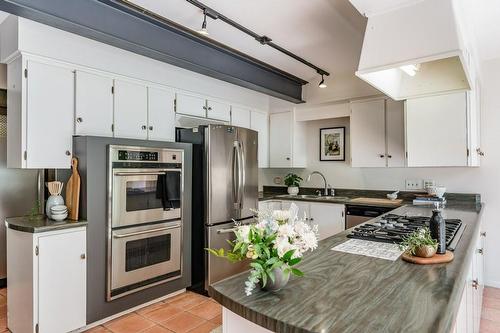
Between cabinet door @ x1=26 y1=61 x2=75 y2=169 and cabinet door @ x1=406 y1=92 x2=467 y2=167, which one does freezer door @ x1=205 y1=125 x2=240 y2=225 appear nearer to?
cabinet door @ x1=26 y1=61 x2=75 y2=169

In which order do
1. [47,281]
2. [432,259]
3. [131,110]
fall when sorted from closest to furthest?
[432,259] < [47,281] < [131,110]

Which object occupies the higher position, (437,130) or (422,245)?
(437,130)

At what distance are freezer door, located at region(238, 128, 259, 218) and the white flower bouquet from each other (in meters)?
2.49

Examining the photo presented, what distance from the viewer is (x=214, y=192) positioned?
333cm

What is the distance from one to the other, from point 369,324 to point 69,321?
2.43m

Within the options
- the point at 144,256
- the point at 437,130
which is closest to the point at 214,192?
the point at 144,256

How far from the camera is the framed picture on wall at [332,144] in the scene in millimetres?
4527

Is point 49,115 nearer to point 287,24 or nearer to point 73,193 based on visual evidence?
point 73,193

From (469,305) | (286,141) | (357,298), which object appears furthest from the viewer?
(286,141)

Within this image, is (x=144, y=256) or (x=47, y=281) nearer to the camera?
(x=47, y=281)

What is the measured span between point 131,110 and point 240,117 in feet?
5.50

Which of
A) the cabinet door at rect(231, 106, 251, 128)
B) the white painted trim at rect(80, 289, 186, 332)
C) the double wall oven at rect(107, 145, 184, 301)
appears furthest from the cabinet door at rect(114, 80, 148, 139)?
the white painted trim at rect(80, 289, 186, 332)

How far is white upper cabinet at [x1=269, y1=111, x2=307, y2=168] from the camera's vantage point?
473 cm

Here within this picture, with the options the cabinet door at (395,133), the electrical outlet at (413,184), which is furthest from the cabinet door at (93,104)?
the electrical outlet at (413,184)
